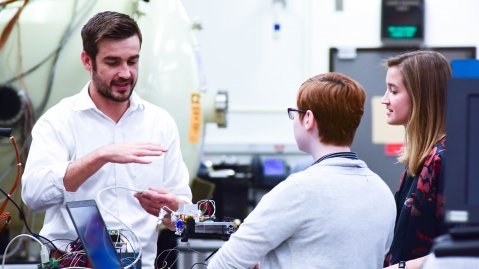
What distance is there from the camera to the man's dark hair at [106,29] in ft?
6.40

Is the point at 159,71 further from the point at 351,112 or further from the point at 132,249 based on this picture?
the point at 351,112

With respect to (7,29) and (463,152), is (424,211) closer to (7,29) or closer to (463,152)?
(463,152)

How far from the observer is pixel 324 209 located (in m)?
1.39

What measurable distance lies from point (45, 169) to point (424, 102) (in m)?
1.16

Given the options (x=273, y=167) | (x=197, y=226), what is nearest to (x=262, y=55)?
(x=273, y=167)

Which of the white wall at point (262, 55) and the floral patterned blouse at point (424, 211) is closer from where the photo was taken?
the floral patterned blouse at point (424, 211)

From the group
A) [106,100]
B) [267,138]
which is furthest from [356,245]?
[267,138]

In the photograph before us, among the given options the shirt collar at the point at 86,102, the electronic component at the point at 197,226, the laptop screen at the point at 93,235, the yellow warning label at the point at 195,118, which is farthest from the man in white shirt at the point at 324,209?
A: the yellow warning label at the point at 195,118

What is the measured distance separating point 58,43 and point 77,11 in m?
0.19

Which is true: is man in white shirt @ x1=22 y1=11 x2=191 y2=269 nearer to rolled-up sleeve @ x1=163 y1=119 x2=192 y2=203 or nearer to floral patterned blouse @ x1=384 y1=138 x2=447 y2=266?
rolled-up sleeve @ x1=163 y1=119 x2=192 y2=203

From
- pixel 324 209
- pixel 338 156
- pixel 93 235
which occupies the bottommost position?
pixel 93 235

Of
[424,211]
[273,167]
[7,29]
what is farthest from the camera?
[273,167]

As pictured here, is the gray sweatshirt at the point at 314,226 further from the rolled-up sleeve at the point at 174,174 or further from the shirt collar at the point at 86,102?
the shirt collar at the point at 86,102

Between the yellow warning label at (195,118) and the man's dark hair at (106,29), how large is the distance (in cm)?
133
